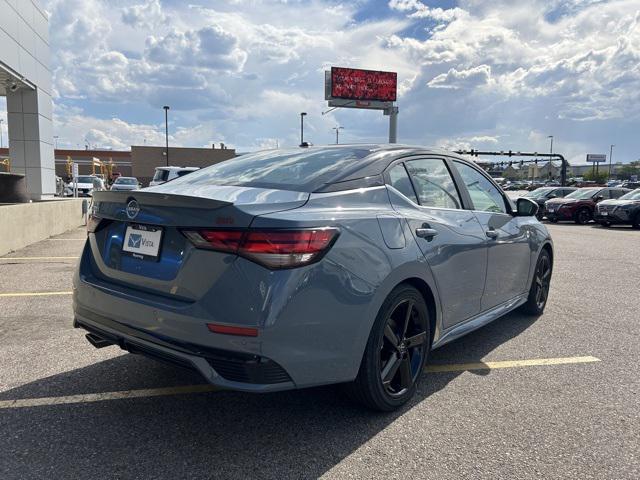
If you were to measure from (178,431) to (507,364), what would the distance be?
2522 mm

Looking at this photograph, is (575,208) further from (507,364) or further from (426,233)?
(426,233)

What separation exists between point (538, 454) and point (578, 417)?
0.59 meters

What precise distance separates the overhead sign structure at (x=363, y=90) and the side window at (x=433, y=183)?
45.8m

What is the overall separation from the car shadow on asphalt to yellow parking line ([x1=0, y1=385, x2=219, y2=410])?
0.06m

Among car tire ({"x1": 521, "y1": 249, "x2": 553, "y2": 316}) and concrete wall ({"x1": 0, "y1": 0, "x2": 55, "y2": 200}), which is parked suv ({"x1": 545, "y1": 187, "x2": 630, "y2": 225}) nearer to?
car tire ({"x1": 521, "y1": 249, "x2": 553, "y2": 316})

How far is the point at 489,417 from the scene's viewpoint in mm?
3125

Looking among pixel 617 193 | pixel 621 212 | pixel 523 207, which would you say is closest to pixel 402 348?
pixel 523 207

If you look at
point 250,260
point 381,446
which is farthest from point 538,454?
point 250,260

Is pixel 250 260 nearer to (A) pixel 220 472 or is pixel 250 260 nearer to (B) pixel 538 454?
(A) pixel 220 472

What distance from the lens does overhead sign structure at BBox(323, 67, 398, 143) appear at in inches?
1927

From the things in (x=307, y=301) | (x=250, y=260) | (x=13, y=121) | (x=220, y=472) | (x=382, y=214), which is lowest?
(x=220, y=472)

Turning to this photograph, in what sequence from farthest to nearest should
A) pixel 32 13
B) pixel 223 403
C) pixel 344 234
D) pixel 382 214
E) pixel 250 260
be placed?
pixel 32 13, pixel 223 403, pixel 382 214, pixel 344 234, pixel 250 260


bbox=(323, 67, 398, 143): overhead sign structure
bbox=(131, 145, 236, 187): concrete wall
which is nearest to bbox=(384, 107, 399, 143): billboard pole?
bbox=(323, 67, 398, 143): overhead sign structure

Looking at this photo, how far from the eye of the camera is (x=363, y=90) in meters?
49.7
